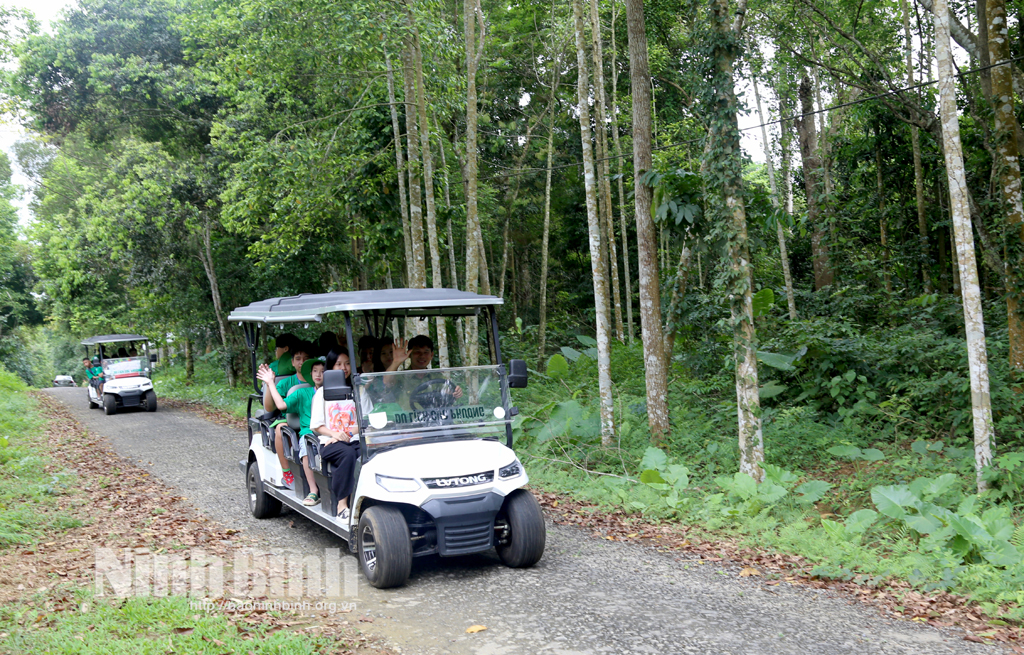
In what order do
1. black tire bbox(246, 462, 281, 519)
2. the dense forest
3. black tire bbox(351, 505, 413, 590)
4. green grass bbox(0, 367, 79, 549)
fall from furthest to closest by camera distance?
the dense forest
black tire bbox(246, 462, 281, 519)
green grass bbox(0, 367, 79, 549)
black tire bbox(351, 505, 413, 590)

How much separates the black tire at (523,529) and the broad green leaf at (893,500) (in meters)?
3.23

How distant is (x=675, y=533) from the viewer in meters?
7.41

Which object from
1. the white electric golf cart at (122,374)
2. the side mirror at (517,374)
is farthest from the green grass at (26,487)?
the side mirror at (517,374)

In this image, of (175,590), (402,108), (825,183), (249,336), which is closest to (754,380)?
(249,336)

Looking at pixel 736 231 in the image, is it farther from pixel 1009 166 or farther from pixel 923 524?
pixel 1009 166

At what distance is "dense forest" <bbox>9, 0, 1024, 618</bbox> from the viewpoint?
382 inches

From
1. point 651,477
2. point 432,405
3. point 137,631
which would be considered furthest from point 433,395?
point 651,477

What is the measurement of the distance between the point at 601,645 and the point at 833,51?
58.6 ft

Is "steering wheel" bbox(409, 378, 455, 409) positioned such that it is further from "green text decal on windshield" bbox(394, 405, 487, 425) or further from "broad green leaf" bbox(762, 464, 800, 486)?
"broad green leaf" bbox(762, 464, 800, 486)

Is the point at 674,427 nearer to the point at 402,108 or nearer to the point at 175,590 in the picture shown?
the point at 175,590

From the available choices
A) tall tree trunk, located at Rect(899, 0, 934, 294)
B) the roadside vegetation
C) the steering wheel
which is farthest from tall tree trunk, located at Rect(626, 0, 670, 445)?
tall tree trunk, located at Rect(899, 0, 934, 294)

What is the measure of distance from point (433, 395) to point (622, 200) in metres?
14.1

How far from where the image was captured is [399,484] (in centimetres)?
562

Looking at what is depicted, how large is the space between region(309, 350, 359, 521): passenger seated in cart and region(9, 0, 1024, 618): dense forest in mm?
3526
